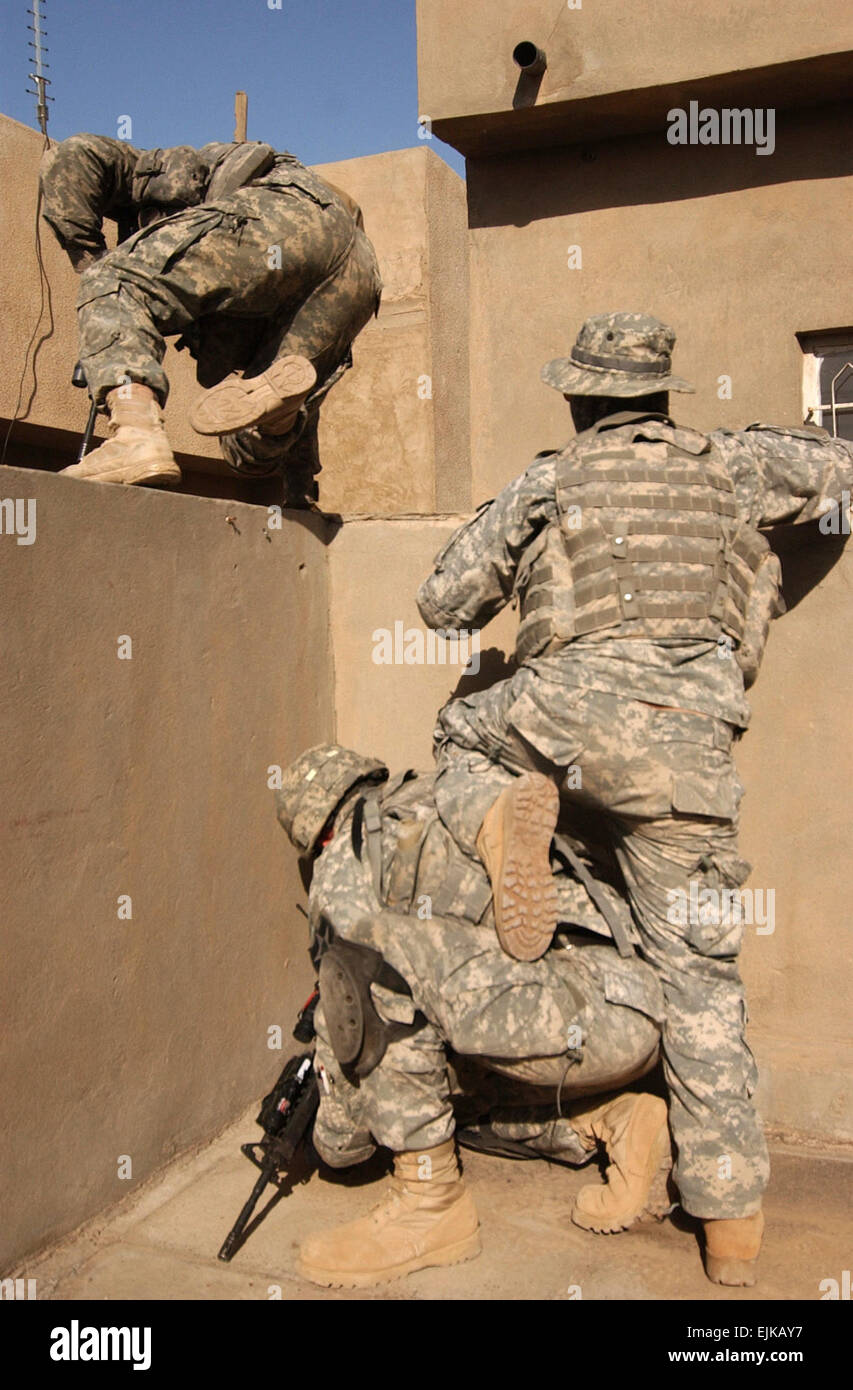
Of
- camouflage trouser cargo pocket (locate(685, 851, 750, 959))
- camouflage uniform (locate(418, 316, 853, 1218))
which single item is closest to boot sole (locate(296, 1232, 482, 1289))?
camouflage uniform (locate(418, 316, 853, 1218))

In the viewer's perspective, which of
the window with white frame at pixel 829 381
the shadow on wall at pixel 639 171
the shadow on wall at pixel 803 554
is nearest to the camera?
the shadow on wall at pixel 803 554

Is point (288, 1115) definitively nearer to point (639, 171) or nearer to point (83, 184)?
point (83, 184)

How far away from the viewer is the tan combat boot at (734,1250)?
2.75 m

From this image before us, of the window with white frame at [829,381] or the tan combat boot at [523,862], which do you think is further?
the window with white frame at [829,381]

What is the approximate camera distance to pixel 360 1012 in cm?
292

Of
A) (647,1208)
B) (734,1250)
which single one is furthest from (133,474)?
(734,1250)

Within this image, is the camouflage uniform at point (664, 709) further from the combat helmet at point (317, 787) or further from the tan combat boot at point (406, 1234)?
the tan combat boot at point (406, 1234)

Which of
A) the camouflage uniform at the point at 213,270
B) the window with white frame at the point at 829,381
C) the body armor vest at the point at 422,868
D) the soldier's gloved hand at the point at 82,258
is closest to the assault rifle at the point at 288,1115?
the body armor vest at the point at 422,868

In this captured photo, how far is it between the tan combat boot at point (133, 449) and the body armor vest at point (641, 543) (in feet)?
3.50

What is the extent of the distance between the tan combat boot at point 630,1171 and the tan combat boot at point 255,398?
2256 mm

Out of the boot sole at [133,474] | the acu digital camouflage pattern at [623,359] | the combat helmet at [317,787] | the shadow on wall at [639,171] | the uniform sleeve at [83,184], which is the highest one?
the shadow on wall at [639,171]

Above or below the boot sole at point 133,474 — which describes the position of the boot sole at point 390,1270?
below

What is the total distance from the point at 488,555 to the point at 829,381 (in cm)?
194

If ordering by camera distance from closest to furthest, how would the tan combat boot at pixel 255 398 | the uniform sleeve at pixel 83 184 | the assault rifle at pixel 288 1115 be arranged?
the assault rifle at pixel 288 1115
the tan combat boot at pixel 255 398
the uniform sleeve at pixel 83 184
